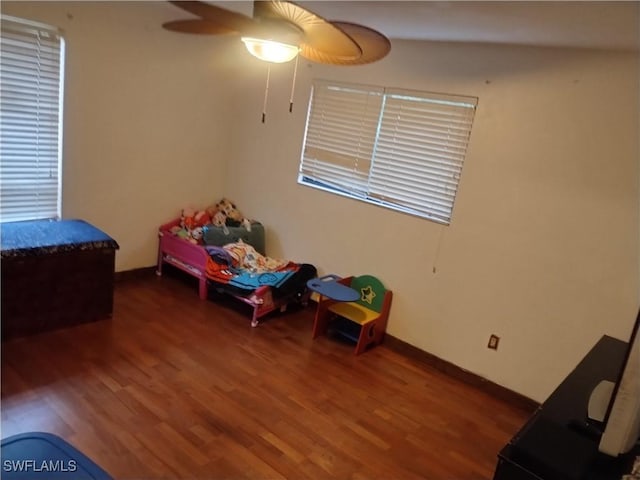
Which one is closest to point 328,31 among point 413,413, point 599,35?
point 599,35

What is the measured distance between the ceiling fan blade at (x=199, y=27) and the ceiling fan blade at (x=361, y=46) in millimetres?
340

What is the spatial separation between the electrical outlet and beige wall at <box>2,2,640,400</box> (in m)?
0.05

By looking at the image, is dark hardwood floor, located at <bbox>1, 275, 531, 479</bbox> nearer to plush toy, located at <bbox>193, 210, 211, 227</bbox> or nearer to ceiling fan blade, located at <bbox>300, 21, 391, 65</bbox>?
plush toy, located at <bbox>193, 210, 211, 227</bbox>

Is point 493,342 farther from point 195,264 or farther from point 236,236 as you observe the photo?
point 195,264

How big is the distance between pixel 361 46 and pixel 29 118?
2480 mm

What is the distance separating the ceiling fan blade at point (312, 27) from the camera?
157 cm

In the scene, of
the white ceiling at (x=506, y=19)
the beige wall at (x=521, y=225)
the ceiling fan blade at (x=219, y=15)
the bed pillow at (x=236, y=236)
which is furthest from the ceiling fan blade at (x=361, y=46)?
the bed pillow at (x=236, y=236)

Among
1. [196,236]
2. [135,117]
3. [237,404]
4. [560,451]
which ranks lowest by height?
[237,404]

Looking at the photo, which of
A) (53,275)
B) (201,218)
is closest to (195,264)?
(201,218)

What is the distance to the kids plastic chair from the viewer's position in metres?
3.52

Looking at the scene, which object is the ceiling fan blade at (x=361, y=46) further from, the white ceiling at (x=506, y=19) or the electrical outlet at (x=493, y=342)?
the electrical outlet at (x=493, y=342)

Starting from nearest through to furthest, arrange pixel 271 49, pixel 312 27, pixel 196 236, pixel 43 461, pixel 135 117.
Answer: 1. pixel 43 461
2. pixel 312 27
3. pixel 271 49
4. pixel 135 117
5. pixel 196 236

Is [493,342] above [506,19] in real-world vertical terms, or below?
below

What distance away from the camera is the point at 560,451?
137 centimetres
